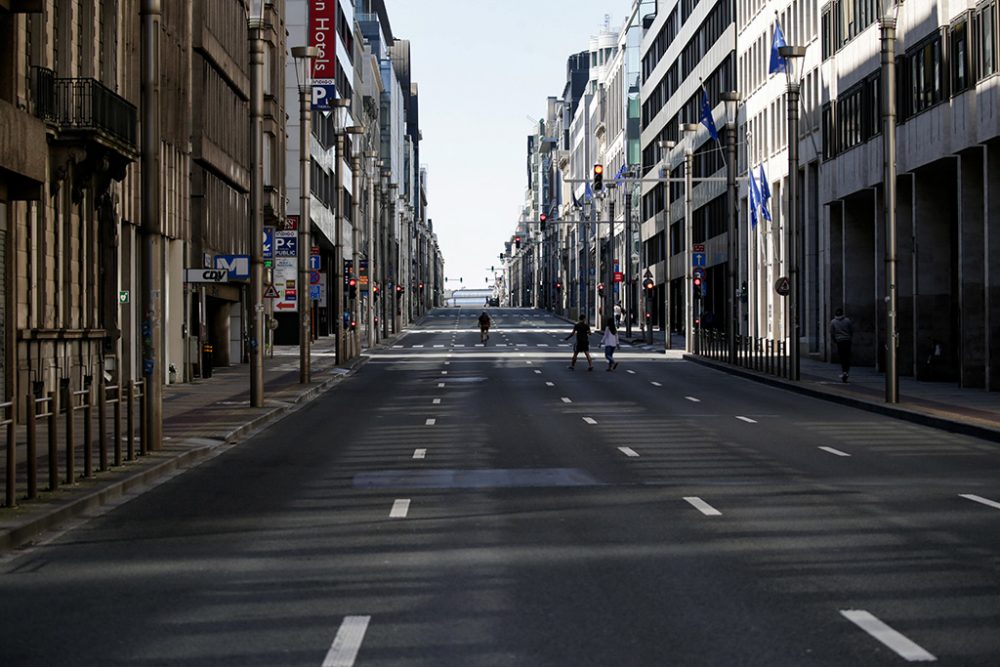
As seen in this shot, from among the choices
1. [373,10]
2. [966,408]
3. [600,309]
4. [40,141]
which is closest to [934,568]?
[40,141]

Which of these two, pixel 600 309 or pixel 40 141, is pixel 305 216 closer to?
pixel 40 141

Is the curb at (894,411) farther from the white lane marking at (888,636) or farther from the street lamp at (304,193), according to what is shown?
the white lane marking at (888,636)

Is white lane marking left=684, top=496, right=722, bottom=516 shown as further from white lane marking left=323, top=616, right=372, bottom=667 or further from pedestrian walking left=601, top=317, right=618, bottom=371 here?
pedestrian walking left=601, top=317, right=618, bottom=371

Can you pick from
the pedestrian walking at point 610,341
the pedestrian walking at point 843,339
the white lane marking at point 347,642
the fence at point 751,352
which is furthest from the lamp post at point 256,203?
the pedestrian walking at point 610,341

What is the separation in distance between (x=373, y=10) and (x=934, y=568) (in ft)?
529

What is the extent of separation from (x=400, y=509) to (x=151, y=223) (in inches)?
276

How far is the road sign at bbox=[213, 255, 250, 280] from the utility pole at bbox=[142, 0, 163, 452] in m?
→ 17.7

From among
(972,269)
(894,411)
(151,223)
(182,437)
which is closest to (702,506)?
(151,223)

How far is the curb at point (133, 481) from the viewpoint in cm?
1267

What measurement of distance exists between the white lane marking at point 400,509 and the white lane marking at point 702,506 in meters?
2.65

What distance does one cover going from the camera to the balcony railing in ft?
89.1

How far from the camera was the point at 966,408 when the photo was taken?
28.7 metres

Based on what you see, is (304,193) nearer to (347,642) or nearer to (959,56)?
(959,56)

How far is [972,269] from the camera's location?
36844mm
